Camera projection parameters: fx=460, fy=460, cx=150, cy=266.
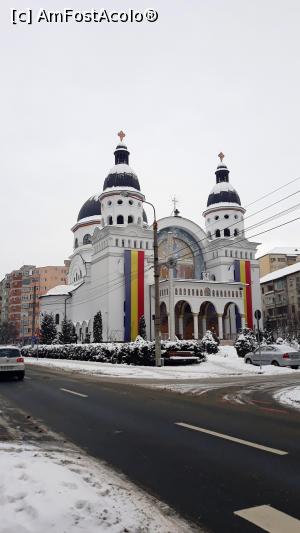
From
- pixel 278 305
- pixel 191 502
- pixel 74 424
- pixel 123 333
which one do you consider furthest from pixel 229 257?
pixel 191 502

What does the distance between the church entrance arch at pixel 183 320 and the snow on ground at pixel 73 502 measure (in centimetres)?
4750

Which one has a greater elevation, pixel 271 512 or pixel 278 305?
pixel 278 305

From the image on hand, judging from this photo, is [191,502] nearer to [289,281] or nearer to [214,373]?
[214,373]

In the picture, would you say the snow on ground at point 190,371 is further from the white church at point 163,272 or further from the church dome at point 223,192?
the church dome at point 223,192

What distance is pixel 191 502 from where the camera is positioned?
14.0 feet

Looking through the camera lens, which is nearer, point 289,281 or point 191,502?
point 191,502

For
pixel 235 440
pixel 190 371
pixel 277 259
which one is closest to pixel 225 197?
pixel 277 259

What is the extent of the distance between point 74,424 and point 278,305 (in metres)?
74.8

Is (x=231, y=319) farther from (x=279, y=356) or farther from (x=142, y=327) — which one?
(x=279, y=356)

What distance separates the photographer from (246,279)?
5959 cm

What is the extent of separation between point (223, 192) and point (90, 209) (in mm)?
21789

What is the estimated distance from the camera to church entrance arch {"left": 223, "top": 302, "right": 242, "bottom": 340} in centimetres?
5496

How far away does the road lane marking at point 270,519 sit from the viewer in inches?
144

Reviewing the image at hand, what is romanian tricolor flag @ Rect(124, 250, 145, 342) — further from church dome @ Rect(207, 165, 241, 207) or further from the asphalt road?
the asphalt road
